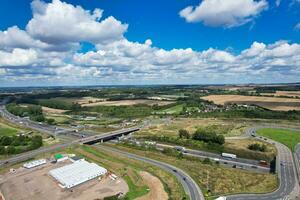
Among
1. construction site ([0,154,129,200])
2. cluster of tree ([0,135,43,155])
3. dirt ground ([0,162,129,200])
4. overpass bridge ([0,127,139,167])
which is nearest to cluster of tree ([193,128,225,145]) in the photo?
overpass bridge ([0,127,139,167])

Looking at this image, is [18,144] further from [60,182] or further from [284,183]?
[284,183]

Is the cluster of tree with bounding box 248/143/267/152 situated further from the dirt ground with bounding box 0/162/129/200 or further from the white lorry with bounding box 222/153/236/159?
the dirt ground with bounding box 0/162/129/200

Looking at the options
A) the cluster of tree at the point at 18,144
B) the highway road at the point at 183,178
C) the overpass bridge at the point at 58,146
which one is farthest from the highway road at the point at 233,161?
the cluster of tree at the point at 18,144

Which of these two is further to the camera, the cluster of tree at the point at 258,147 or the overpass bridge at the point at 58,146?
the cluster of tree at the point at 258,147

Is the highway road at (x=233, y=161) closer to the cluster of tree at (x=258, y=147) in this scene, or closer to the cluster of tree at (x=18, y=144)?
the cluster of tree at (x=258, y=147)

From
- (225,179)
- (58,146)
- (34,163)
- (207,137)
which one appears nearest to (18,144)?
(58,146)

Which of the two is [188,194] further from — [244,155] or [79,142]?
[79,142]

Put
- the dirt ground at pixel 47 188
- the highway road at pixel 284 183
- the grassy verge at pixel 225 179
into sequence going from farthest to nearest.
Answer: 1. the grassy verge at pixel 225 179
2. the dirt ground at pixel 47 188
3. the highway road at pixel 284 183
